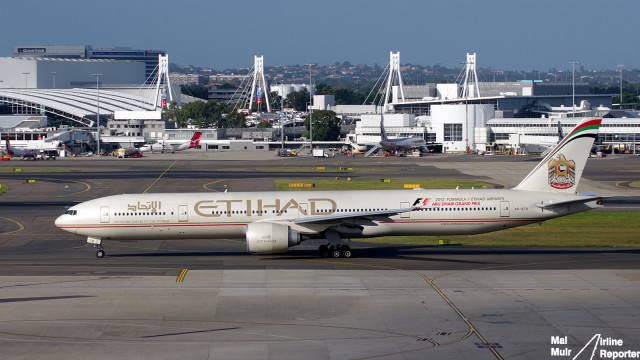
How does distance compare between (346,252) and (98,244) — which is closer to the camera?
(346,252)

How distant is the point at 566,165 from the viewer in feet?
145

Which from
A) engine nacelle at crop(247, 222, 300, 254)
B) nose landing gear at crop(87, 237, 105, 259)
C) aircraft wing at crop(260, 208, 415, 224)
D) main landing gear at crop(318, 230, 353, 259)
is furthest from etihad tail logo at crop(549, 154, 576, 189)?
nose landing gear at crop(87, 237, 105, 259)

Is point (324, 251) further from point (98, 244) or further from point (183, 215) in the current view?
point (98, 244)

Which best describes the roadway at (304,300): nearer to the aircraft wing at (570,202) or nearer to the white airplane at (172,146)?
the aircraft wing at (570,202)

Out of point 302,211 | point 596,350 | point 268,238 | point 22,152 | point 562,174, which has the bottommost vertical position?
point 596,350

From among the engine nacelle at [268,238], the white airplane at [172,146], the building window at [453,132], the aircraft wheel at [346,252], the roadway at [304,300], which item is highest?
the building window at [453,132]

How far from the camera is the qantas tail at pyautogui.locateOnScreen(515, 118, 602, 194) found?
4409 cm

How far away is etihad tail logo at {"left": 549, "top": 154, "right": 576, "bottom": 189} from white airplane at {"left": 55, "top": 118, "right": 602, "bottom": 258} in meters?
0.05

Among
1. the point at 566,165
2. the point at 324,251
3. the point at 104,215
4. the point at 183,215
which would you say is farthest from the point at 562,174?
the point at 104,215

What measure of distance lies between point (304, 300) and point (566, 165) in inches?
703

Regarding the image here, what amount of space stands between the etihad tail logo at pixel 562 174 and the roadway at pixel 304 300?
11.1ft

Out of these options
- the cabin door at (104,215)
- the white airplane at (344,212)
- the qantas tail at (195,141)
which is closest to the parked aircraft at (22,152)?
the qantas tail at (195,141)

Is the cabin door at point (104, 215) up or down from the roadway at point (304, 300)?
up

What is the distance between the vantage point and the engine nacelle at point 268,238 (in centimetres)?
4100
